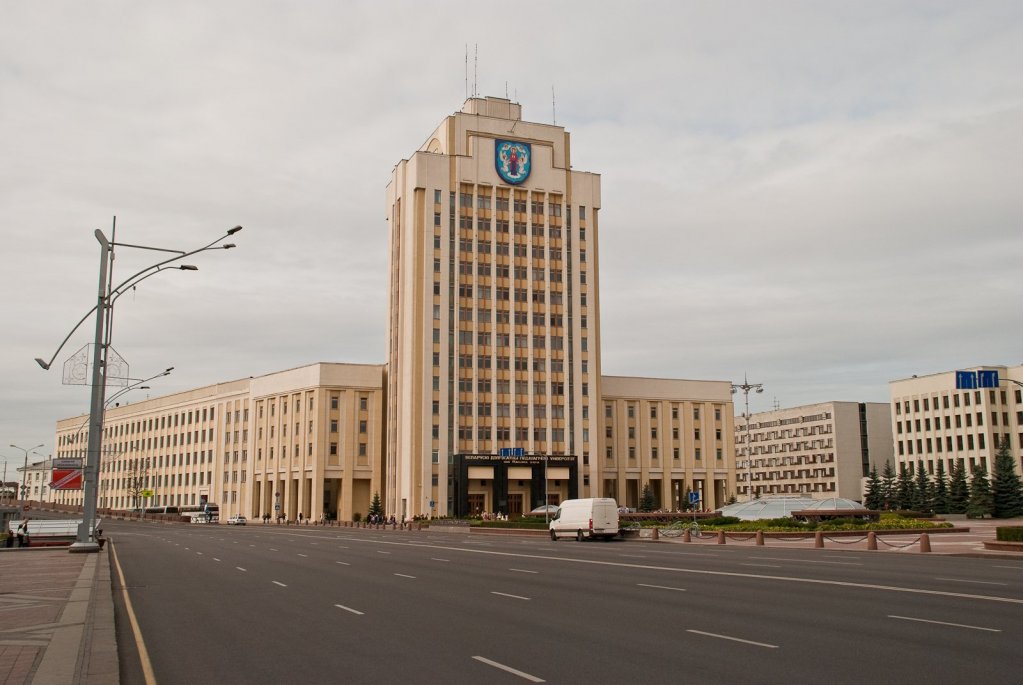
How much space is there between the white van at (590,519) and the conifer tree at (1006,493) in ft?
165

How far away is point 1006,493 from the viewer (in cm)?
8575

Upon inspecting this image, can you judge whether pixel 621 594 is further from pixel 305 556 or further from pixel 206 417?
pixel 206 417

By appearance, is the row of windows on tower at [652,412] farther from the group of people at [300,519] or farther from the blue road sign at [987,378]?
the blue road sign at [987,378]

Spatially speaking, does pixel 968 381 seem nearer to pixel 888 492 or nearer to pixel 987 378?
pixel 987 378

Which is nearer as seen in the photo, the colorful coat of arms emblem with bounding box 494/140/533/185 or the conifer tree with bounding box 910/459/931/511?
the conifer tree with bounding box 910/459/931/511

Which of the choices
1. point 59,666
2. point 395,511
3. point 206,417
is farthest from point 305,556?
point 206,417

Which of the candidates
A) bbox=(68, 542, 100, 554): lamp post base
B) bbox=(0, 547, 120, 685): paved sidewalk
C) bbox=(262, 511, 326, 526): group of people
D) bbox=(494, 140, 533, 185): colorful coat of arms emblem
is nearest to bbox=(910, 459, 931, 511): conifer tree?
bbox=(494, 140, 533, 185): colorful coat of arms emblem

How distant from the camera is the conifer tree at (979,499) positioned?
8519cm

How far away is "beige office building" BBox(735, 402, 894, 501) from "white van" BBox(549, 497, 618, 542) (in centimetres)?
10671

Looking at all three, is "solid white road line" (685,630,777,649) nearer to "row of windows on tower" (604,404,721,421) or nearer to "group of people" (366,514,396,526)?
"group of people" (366,514,396,526)

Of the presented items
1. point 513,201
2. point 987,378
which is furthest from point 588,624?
point 513,201

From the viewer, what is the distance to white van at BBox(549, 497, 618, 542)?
50.3 m

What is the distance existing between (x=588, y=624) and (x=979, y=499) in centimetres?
8368

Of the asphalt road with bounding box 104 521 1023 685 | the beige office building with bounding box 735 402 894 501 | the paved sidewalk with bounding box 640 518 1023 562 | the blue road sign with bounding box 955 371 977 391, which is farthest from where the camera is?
the beige office building with bounding box 735 402 894 501
